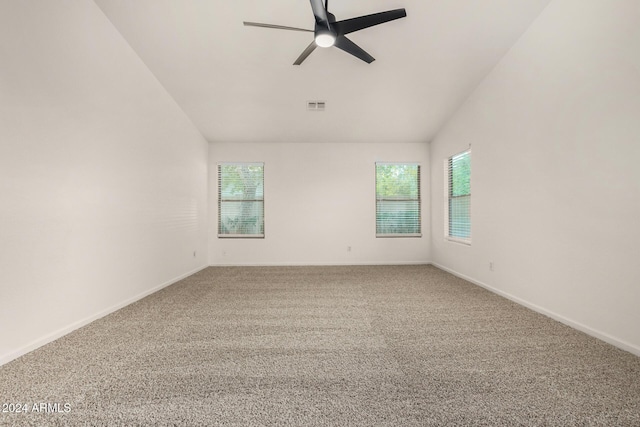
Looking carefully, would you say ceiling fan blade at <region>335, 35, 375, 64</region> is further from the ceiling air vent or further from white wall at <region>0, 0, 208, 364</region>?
white wall at <region>0, 0, 208, 364</region>

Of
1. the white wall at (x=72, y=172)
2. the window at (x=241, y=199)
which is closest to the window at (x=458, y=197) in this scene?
the window at (x=241, y=199)

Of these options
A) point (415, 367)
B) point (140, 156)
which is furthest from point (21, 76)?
point (415, 367)

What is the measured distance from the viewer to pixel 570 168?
8.34ft

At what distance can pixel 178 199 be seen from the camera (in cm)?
443

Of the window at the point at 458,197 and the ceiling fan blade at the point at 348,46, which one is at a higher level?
the ceiling fan blade at the point at 348,46

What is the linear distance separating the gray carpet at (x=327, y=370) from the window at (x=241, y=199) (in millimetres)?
2774

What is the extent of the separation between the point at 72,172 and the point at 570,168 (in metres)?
4.39

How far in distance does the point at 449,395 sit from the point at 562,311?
1.87m

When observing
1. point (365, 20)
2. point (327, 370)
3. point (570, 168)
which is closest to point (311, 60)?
point (365, 20)

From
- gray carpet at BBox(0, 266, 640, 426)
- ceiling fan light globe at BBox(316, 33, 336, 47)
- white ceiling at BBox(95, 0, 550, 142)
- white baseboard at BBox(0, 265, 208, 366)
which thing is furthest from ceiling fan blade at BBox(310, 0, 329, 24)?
white baseboard at BBox(0, 265, 208, 366)

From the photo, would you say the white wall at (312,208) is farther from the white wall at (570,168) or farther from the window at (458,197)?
the white wall at (570,168)

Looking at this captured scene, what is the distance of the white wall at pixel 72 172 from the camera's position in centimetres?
202

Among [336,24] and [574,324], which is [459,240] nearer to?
[574,324]

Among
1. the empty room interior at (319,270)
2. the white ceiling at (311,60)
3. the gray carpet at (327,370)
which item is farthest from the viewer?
the white ceiling at (311,60)
